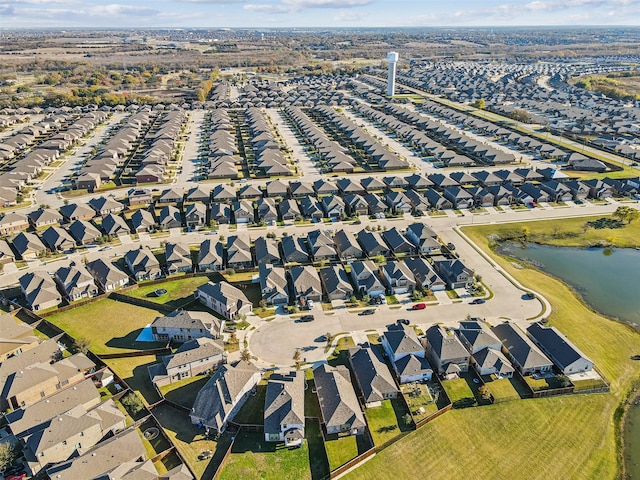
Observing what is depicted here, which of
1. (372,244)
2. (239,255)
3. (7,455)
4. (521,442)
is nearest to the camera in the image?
(7,455)

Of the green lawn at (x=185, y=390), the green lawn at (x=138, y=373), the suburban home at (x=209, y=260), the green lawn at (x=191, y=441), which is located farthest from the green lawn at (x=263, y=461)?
the suburban home at (x=209, y=260)

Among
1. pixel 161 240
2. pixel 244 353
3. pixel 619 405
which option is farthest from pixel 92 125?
pixel 619 405

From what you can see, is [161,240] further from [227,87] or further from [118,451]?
[227,87]

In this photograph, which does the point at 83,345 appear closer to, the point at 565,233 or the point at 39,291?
the point at 39,291

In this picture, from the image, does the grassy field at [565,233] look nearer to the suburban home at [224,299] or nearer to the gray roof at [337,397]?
the suburban home at [224,299]

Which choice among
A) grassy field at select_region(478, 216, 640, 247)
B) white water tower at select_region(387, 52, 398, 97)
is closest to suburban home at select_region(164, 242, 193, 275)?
grassy field at select_region(478, 216, 640, 247)

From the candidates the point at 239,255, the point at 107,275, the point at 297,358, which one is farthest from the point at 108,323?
the point at 297,358
